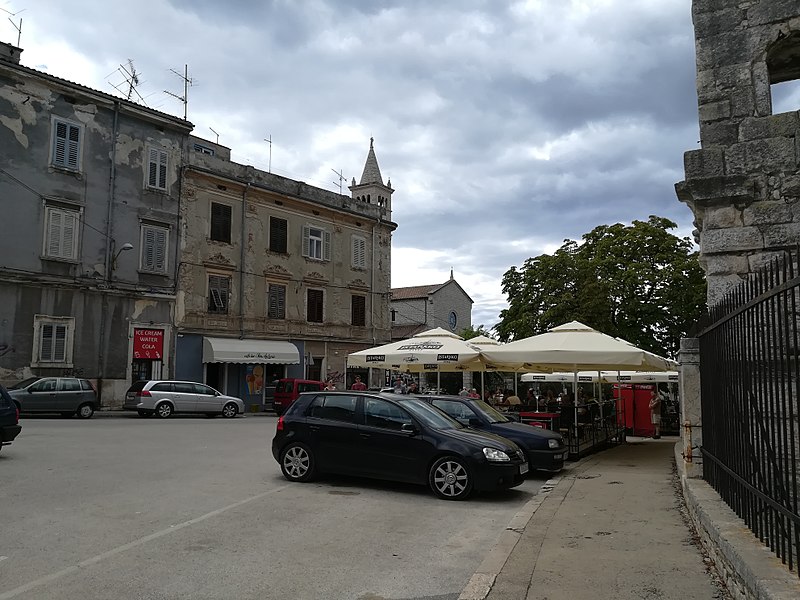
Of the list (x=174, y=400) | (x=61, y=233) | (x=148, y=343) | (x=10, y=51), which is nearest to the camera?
(x=174, y=400)

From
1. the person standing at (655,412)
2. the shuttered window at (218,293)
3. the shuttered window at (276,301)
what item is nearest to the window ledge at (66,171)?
the shuttered window at (218,293)

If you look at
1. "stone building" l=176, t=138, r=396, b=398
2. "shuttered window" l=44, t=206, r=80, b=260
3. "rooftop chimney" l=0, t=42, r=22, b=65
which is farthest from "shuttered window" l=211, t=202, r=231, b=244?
"rooftop chimney" l=0, t=42, r=22, b=65

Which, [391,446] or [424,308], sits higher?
[424,308]

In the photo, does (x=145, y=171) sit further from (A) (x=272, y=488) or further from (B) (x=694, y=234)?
(B) (x=694, y=234)

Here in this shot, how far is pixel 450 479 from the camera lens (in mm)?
9562

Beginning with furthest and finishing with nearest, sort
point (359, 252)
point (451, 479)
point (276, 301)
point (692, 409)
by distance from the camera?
point (359, 252), point (276, 301), point (451, 479), point (692, 409)

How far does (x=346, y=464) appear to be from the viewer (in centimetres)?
1030

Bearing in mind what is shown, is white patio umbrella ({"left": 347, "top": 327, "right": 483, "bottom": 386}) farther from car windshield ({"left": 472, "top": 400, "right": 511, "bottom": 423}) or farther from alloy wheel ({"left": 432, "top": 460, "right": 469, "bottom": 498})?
alloy wheel ({"left": 432, "top": 460, "right": 469, "bottom": 498})

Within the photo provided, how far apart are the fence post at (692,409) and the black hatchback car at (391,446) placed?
101 inches

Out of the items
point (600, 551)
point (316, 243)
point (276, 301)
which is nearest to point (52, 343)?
point (276, 301)

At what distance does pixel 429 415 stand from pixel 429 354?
21.6ft

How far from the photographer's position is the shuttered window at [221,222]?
32188 mm

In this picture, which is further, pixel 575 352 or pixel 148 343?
pixel 148 343

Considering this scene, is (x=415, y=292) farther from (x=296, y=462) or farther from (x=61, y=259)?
(x=296, y=462)
